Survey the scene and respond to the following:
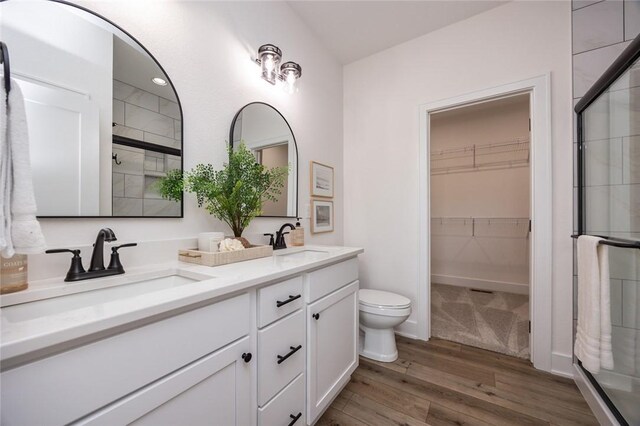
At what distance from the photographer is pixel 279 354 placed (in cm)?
102

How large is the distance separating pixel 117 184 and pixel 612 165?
251 cm

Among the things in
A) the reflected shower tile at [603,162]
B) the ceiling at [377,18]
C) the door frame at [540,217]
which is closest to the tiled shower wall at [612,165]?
the reflected shower tile at [603,162]

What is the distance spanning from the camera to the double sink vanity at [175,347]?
0.48 m

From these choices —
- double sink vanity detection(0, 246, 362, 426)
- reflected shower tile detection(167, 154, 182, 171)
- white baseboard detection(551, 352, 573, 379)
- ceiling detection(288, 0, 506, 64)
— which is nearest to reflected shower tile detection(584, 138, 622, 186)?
white baseboard detection(551, 352, 573, 379)

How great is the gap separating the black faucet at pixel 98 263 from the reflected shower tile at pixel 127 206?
0.14m

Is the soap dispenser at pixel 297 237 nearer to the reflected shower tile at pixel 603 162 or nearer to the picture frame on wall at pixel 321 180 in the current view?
the picture frame on wall at pixel 321 180

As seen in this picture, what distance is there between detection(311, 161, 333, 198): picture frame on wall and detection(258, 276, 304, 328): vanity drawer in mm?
→ 1161

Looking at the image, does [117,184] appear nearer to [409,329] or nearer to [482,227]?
[409,329]

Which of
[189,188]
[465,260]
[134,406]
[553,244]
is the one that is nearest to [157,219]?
[189,188]

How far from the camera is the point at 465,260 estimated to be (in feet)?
12.0

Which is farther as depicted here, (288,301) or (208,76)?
(208,76)

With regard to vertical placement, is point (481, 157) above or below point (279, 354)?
above

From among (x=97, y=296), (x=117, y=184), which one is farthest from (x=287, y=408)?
(x=117, y=184)

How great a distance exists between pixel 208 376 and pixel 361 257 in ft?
6.32
